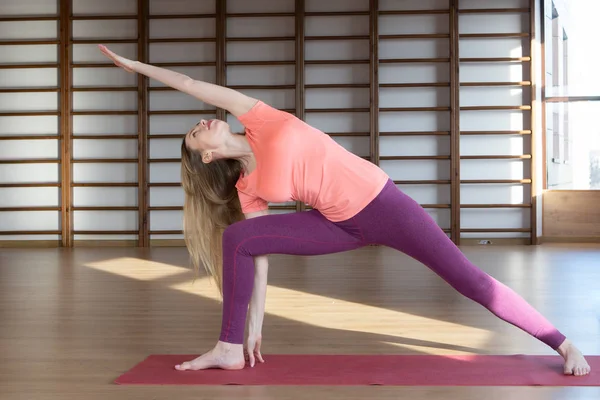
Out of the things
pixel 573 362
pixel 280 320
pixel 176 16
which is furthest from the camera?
pixel 176 16

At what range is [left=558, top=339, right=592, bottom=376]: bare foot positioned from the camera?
1909 mm

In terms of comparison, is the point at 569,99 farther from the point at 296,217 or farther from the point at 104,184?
the point at 296,217

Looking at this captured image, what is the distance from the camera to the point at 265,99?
7234 mm

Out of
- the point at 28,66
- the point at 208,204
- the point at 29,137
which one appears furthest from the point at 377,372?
the point at 28,66

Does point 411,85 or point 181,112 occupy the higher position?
point 411,85

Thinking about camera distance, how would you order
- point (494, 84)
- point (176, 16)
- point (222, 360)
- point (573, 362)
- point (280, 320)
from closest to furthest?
point (573, 362), point (222, 360), point (280, 320), point (494, 84), point (176, 16)

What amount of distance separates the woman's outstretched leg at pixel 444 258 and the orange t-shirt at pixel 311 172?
50 millimetres

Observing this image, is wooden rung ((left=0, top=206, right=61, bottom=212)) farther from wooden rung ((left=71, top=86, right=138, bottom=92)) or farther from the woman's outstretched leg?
the woman's outstretched leg

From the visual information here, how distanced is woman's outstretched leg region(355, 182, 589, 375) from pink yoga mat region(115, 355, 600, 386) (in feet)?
0.38

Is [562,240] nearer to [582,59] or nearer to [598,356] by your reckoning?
[582,59]

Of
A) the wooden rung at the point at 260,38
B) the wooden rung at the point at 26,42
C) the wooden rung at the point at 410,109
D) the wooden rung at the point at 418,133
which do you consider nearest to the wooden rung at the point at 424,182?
the wooden rung at the point at 418,133

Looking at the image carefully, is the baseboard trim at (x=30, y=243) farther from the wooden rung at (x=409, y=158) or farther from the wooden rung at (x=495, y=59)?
the wooden rung at (x=495, y=59)

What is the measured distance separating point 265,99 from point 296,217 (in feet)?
17.4

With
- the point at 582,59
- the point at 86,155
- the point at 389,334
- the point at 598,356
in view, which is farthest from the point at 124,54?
the point at 598,356
